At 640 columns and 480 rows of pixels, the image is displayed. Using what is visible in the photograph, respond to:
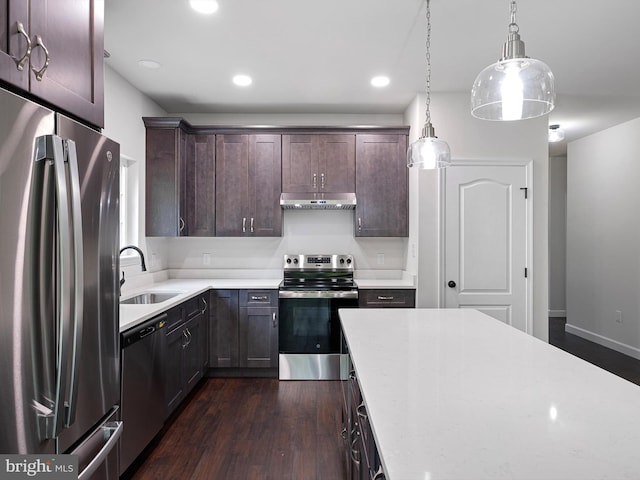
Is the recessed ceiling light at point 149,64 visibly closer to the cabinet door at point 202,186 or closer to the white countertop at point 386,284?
the cabinet door at point 202,186

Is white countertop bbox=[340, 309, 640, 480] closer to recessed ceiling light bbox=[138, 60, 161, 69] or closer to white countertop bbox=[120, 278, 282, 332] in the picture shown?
white countertop bbox=[120, 278, 282, 332]

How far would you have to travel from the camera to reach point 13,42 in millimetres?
1048

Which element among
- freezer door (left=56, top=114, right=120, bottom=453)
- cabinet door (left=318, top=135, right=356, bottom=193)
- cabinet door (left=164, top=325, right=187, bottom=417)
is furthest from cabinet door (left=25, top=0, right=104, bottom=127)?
cabinet door (left=318, top=135, right=356, bottom=193)

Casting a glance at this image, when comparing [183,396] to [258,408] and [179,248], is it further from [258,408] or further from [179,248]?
[179,248]

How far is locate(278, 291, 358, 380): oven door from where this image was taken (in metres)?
3.48

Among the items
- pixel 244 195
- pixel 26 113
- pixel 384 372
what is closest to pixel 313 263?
pixel 244 195

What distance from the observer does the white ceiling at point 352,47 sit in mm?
2209

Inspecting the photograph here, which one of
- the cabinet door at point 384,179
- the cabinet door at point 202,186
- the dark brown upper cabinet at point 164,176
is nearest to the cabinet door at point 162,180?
the dark brown upper cabinet at point 164,176

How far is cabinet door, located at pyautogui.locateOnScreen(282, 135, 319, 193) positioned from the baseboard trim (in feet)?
13.3

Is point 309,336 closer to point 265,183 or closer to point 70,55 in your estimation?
point 265,183

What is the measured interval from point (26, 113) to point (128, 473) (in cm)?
197

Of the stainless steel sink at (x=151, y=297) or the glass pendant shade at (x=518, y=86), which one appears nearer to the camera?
the glass pendant shade at (x=518, y=86)

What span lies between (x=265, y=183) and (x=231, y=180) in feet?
1.15

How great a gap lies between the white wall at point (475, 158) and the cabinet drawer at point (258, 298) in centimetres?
136
